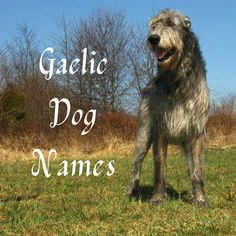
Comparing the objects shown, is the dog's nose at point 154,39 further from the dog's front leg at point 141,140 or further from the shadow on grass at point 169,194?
the shadow on grass at point 169,194

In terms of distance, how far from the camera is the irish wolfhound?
5.28 meters

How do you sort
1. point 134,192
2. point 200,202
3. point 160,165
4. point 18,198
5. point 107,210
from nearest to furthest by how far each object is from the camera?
1. point 107,210
2. point 200,202
3. point 160,165
4. point 18,198
5. point 134,192

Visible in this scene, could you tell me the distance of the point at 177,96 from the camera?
5.51 m

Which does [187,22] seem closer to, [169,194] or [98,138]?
[169,194]

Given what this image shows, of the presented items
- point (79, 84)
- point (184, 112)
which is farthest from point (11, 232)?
point (79, 84)

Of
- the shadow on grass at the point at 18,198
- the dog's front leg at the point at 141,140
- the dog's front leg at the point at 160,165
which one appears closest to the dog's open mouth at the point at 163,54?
the dog's front leg at the point at 160,165

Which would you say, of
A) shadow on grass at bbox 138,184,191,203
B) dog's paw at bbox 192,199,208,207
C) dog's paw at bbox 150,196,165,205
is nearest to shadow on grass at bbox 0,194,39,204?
shadow on grass at bbox 138,184,191,203

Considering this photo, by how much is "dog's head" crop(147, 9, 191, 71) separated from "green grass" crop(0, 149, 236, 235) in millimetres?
1559

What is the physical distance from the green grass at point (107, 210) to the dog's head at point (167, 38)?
5.11 ft

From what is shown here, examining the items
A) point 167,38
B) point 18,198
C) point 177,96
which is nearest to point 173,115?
point 177,96

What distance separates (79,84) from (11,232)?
25342mm

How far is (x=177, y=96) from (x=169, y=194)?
1.56 meters

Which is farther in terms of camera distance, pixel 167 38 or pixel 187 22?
pixel 187 22

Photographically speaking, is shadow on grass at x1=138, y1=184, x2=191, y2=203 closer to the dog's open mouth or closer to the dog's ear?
the dog's open mouth
